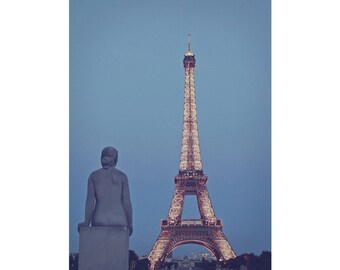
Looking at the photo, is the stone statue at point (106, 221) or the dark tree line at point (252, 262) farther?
the dark tree line at point (252, 262)

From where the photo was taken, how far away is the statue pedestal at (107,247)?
4980 millimetres

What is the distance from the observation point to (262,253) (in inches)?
224

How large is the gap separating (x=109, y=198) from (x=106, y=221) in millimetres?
183

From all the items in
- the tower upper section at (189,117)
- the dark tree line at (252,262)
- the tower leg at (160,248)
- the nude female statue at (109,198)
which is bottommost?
the dark tree line at (252,262)

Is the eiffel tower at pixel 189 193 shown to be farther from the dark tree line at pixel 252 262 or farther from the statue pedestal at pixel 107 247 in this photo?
the statue pedestal at pixel 107 247

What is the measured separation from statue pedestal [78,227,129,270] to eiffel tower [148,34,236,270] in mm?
856

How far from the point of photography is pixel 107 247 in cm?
498

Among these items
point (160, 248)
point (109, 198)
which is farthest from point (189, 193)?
point (109, 198)

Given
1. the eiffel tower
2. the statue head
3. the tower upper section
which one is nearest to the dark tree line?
the eiffel tower

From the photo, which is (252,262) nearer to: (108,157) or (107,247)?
(107,247)

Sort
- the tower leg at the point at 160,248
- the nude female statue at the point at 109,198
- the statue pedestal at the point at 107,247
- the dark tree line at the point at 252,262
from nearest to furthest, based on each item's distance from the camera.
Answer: the statue pedestal at the point at 107,247 < the nude female statue at the point at 109,198 < the dark tree line at the point at 252,262 < the tower leg at the point at 160,248

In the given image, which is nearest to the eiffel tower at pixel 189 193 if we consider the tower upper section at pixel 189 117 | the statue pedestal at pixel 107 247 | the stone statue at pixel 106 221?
the tower upper section at pixel 189 117
